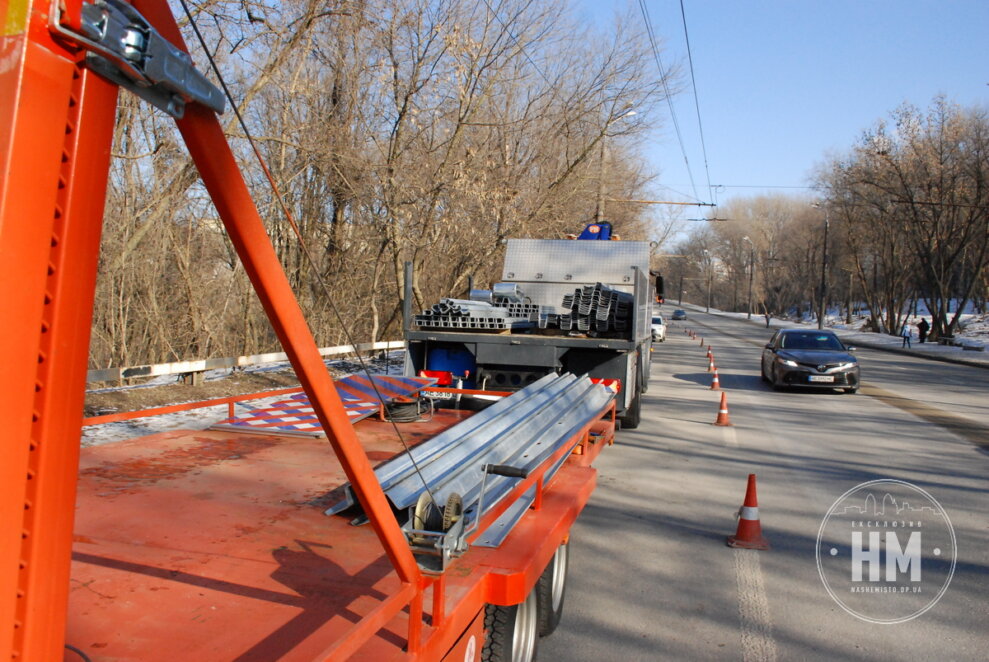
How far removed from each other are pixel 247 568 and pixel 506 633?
1.10 metres

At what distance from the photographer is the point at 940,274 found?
43812mm

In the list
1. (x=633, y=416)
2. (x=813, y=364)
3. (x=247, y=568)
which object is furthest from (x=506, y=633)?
(x=813, y=364)

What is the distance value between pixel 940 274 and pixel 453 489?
48.0 m

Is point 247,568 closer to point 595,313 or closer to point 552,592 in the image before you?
point 552,592

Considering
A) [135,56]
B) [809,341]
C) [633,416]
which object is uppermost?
[135,56]

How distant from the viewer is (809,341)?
59.0 feet

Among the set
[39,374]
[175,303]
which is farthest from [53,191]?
[175,303]

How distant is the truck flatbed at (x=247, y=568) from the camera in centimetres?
233

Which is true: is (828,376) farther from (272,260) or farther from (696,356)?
(272,260)

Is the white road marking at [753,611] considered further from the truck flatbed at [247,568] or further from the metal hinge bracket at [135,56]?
the metal hinge bracket at [135,56]

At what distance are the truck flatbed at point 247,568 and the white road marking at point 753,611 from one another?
1.23 m

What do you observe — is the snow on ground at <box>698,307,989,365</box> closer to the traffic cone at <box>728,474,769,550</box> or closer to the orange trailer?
the traffic cone at <box>728,474,769,550</box>

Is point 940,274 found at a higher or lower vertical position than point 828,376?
higher

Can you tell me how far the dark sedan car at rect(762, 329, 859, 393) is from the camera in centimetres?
1612
